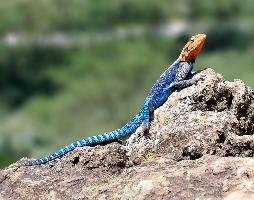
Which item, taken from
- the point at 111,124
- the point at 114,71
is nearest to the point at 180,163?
the point at 111,124

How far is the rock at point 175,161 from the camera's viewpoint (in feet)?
11.2

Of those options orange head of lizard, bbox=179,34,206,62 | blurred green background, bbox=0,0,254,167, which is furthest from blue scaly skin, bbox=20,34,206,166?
blurred green background, bbox=0,0,254,167

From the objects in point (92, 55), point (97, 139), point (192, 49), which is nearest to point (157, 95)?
point (97, 139)

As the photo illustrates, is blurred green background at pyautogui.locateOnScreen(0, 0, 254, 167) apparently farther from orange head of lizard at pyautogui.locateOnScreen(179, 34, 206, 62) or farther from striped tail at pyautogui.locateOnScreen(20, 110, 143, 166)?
striped tail at pyautogui.locateOnScreen(20, 110, 143, 166)

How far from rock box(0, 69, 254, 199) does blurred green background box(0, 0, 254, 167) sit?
1743 cm

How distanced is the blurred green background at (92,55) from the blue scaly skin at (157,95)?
1689cm

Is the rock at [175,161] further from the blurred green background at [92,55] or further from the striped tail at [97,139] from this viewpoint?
the blurred green background at [92,55]

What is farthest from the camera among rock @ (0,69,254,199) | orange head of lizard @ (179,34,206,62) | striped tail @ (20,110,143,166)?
orange head of lizard @ (179,34,206,62)

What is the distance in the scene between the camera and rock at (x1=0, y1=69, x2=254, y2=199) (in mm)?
3401

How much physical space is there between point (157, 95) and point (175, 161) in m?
0.72

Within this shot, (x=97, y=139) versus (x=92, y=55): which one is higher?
(x=92, y=55)

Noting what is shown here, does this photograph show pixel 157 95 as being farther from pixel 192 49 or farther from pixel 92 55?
pixel 92 55

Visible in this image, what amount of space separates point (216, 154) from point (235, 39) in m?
37.8

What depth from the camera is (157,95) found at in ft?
14.5
